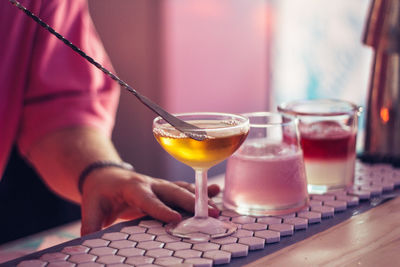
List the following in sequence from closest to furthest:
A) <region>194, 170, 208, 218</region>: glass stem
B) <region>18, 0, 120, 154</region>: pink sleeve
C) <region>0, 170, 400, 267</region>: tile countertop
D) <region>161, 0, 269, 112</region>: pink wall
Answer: <region>0, 170, 400, 267</region>: tile countertop, <region>194, 170, 208, 218</region>: glass stem, <region>18, 0, 120, 154</region>: pink sleeve, <region>161, 0, 269, 112</region>: pink wall

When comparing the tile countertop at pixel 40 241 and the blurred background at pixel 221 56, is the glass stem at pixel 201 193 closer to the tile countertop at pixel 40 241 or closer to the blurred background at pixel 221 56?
the tile countertop at pixel 40 241

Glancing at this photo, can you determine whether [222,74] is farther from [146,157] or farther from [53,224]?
[53,224]

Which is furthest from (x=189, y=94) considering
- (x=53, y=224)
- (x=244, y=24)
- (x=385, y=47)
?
(x=385, y=47)

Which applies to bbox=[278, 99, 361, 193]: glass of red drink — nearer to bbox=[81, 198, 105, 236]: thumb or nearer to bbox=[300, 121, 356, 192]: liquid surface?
bbox=[300, 121, 356, 192]: liquid surface

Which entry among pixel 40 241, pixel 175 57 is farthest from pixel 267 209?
pixel 175 57

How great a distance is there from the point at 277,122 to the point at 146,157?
7.03 ft

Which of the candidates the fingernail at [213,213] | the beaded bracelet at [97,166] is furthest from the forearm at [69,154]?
the fingernail at [213,213]

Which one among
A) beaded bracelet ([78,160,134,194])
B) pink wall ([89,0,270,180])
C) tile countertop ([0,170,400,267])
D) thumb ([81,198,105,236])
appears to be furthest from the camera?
pink wall ([89,0,270,180])

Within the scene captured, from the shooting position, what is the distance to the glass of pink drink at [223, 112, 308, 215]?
3.01 feet

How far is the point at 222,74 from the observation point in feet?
11.0

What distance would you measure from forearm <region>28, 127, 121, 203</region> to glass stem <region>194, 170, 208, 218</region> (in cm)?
34

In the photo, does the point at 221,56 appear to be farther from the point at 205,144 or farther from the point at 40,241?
the point at 205,144

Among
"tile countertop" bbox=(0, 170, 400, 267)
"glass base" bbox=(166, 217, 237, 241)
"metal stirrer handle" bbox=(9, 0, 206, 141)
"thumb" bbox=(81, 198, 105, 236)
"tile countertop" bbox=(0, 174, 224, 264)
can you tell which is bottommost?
"tile countertop" bbox=(0, 174, 224, 264)

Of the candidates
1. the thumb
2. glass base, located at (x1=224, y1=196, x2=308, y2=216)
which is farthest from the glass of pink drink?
the thumb
